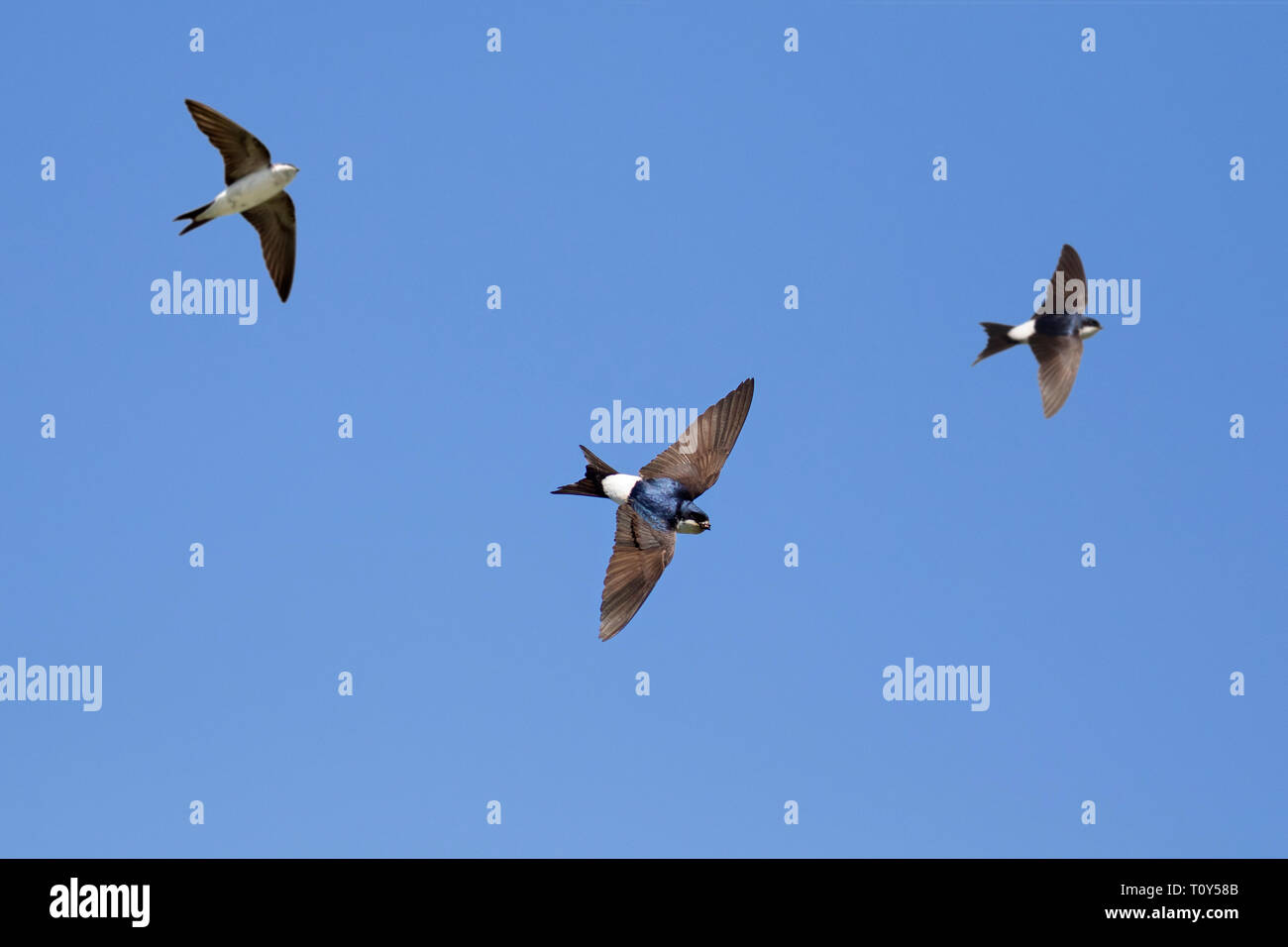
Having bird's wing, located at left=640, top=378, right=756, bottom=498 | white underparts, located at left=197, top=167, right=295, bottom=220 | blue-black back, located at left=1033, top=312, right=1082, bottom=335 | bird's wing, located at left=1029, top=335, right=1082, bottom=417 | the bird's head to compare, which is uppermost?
white underparts, located at left=197, top=167, right=295, bottom=220

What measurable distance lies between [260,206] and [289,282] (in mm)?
683

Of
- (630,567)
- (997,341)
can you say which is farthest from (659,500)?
(997,341)

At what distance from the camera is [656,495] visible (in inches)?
436

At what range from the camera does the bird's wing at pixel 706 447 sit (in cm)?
1152

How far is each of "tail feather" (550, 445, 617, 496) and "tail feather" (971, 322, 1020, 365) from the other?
4.00m

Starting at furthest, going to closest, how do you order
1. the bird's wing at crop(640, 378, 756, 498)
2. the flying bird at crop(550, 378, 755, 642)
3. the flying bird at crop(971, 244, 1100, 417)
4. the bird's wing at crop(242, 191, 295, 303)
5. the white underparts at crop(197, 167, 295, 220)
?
1. the flying bird at crop(971, 244, 1100, 417)
2. the bird's wing at crop(242, 191, 295, 303)
3. the bird's wing at crop(640, 378, 756, 498)
4. the white underparts at crop(197, 167, 295, 220)
5. the flying bird at crop(550, 378, 755, 642)

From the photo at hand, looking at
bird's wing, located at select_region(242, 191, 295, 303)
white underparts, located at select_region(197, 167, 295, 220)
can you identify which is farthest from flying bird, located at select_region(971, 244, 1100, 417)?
white underparts, located at select_region(197, 167, 295, 220)

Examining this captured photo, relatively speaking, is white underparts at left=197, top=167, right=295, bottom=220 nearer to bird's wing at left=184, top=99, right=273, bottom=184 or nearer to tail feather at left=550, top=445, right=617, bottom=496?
bird's wing at left=184, top=99, right=273, bottom=184

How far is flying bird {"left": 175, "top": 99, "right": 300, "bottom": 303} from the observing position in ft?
35.7

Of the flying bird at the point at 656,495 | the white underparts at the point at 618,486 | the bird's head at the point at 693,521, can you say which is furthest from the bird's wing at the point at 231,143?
the bird's head at the point at 693,521

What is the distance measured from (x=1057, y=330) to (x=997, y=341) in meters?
0.55

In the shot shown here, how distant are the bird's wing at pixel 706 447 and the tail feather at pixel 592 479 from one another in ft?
1.47

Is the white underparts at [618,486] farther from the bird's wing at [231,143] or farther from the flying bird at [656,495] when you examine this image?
the bird's wing at [231,143]
